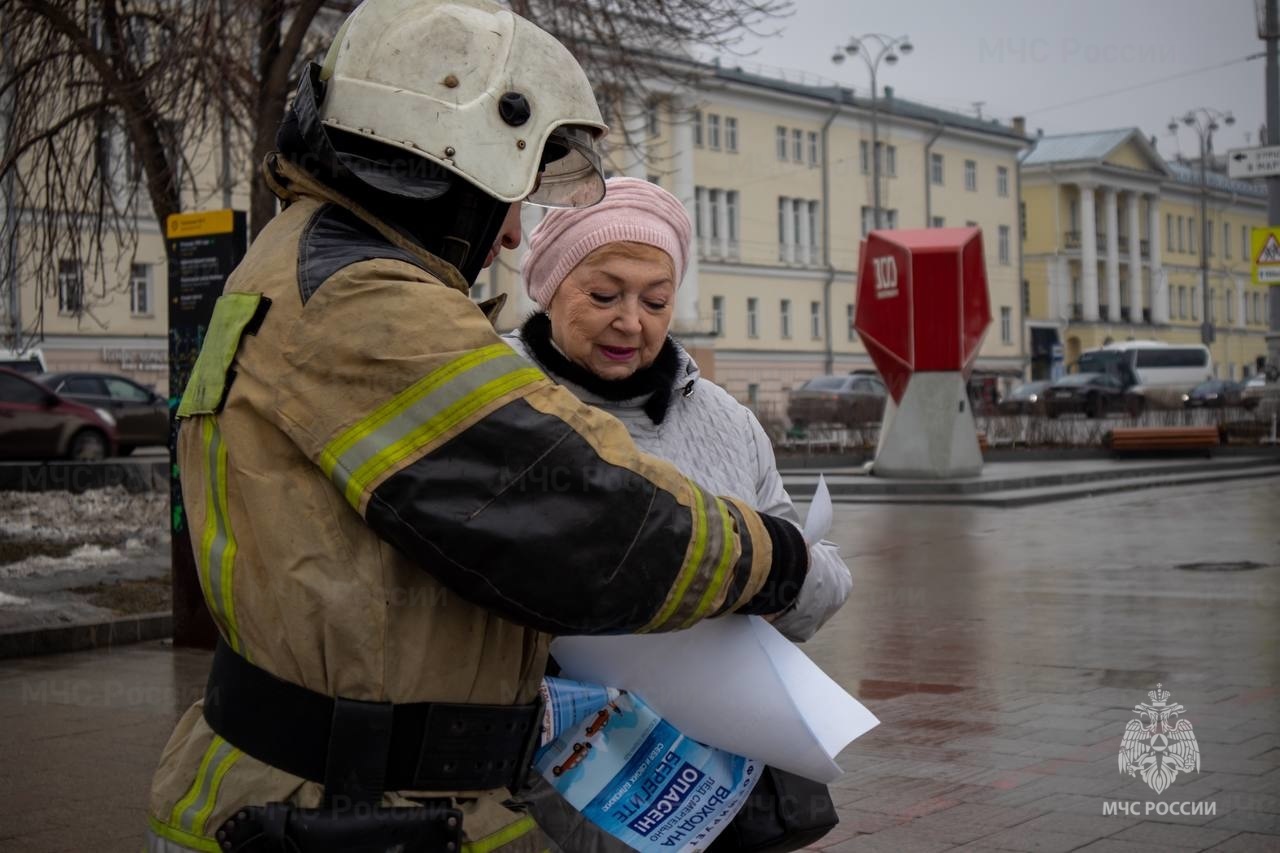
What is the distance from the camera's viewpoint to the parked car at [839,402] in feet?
112

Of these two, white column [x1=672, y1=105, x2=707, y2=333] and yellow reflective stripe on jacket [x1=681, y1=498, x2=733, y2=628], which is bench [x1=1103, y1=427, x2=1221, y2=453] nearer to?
yellow reflective stripe on jacket [x1=681, y1=498, x2=733, y2=628]

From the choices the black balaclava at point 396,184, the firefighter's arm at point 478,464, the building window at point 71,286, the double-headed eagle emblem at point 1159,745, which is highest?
the building window at point 71,286

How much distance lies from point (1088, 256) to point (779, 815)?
82.2 metres

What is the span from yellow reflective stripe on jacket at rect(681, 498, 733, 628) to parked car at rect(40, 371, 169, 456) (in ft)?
86.2

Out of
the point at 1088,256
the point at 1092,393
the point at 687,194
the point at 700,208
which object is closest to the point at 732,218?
the point at 700,208

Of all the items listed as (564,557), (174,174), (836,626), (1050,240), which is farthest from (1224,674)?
(1050,240)

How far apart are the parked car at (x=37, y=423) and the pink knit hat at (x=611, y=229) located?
21239 millimetres

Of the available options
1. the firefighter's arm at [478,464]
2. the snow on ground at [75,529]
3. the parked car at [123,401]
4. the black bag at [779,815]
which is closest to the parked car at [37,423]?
the parked car at [123,401]

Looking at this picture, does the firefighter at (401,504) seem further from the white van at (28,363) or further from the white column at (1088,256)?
the white column at (1088,256)

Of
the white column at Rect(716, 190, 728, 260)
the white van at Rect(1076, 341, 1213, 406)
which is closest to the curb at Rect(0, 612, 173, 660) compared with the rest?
the white van at Rect(1076, 341, 1213, 406)

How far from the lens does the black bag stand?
245cm

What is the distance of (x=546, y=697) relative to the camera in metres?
2.24

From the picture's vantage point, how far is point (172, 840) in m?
1.94

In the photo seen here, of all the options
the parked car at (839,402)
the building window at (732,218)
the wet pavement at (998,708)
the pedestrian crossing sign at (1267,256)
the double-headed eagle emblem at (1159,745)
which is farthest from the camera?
the building window at (732,218)
